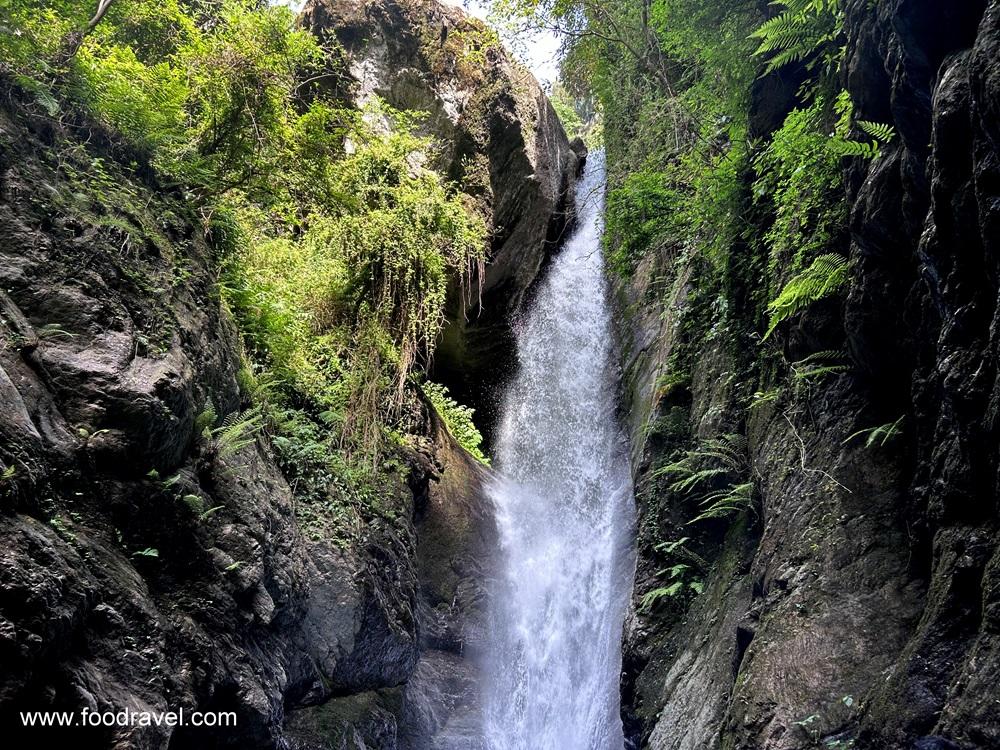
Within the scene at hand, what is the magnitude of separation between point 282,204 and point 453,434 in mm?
6445

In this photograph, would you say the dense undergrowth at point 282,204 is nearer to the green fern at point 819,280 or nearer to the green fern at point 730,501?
the green fern at point 730,501

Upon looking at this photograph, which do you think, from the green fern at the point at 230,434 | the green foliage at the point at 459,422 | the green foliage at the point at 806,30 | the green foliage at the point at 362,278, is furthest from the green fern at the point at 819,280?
the green foliage at the point at 459,422

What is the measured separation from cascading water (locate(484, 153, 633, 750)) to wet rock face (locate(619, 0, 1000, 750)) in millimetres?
2665

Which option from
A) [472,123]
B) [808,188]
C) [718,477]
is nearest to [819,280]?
[808,188]

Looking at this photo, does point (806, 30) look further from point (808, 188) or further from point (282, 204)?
point (282, 204)

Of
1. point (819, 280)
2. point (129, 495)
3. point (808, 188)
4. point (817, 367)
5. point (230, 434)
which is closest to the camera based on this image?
point (129, 495)

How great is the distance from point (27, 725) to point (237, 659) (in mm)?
1839

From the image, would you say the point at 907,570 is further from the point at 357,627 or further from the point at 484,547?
the point at 484,547

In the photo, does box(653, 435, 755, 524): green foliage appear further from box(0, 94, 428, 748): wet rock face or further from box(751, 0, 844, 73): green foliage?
box(0, 94, 428, 748): wet rock face

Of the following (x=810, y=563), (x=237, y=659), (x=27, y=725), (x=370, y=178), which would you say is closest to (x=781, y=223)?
(x=810, y=563)

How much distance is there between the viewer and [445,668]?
8922mm

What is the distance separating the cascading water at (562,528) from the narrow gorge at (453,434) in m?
0.07

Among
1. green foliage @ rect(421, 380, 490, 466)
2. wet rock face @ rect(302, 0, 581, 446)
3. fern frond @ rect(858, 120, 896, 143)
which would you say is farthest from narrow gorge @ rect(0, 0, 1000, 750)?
wet rock face @ rect(302, 0, 581, 446)

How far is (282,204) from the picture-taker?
23.2 feet
